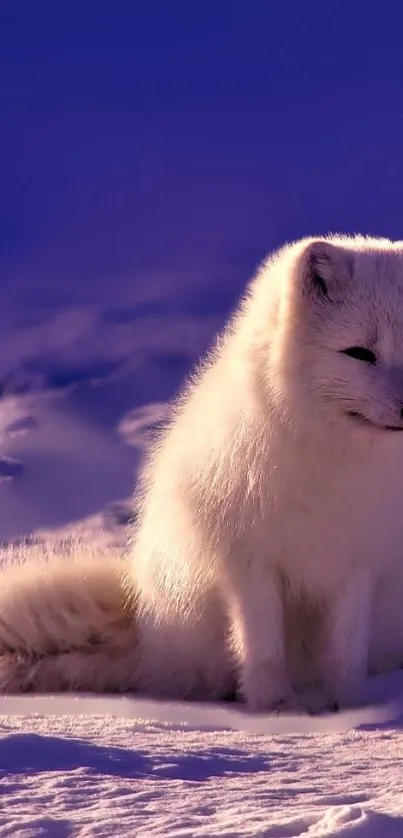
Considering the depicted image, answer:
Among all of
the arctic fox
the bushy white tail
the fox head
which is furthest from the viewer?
the bushy white tail

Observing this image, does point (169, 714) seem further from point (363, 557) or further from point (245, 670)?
point (363, 557)

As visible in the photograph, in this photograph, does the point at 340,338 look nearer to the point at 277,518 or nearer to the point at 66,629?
the point at 277,518

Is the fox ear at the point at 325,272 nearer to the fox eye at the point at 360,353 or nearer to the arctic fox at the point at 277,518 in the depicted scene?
the arctic fox at the point at 277,518

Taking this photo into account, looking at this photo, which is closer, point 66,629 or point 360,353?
point 360,353

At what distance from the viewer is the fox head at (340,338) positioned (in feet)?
8.83

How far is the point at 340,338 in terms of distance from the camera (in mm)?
2744

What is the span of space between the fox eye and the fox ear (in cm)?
16

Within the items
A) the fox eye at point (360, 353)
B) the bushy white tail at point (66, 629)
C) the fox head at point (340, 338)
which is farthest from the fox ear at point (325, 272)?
the bushy white tail at point (66, 629)

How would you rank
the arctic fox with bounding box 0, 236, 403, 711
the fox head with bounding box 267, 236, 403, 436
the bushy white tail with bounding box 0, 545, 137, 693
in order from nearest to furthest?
the fox head with bounding box 267, 236, 403, 436, the arctic fox with bounding box 0, 236, 403, 711, the bushy white tail with bounding box 0, 545, 137, 693

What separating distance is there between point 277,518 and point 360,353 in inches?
21.1

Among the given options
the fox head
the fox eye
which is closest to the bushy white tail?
the fox head

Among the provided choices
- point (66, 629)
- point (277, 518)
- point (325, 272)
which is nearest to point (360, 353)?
point (325, 272)

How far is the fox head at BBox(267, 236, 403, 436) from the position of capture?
2691 millimetres

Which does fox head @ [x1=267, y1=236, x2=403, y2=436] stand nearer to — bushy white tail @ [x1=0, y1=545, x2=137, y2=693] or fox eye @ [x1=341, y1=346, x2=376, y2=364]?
fox eye @ [x1=341, y1=346, x2=376, y2=364]
